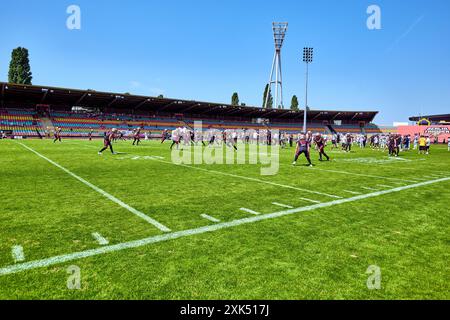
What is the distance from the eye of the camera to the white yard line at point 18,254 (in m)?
3.76

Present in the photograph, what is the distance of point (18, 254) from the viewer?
391 cm

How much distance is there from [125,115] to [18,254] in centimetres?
5873

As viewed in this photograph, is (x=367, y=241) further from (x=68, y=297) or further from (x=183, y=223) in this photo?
(x=68, y=297)

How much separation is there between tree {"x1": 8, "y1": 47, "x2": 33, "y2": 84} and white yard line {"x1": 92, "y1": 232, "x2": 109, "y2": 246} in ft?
259

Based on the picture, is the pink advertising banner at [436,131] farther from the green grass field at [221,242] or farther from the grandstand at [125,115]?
the green grass field at [221,242]

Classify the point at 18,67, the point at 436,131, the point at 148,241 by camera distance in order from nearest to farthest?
the point at 148,241 → the point at 436,131 → the point at 18,67

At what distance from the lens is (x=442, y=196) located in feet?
27.8

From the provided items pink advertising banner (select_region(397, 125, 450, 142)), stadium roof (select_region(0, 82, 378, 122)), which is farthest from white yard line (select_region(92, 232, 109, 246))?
pink advertising banner (select_region(397, 125, 450, 142))

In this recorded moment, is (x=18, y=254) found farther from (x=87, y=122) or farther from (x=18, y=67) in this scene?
(x=18, y=67)

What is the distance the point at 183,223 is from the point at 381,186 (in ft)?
23.9

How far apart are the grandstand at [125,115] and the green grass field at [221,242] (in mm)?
44929

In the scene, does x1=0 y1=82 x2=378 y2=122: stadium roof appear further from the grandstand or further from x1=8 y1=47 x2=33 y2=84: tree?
x1=8 y1=47 x2=33 y2=84: tree

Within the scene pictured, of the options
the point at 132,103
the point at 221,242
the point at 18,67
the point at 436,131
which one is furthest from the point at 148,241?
Result: the point at 18,67
